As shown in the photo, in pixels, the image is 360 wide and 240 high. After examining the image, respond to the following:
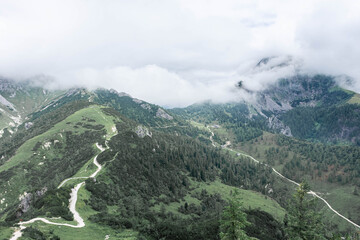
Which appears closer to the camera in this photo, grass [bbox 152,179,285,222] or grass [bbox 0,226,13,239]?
grass [bbox 0,226,13,239]

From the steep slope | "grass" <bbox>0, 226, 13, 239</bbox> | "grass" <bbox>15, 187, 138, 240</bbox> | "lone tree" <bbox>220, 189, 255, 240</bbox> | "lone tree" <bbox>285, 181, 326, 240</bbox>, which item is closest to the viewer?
"lone tree" <bbox>220, 189, 255, 240</bbox>

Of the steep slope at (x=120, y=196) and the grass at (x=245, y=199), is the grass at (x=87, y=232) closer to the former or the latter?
the steep slope at (x=120, y=196)

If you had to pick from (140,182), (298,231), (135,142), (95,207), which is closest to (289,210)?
(298,231)

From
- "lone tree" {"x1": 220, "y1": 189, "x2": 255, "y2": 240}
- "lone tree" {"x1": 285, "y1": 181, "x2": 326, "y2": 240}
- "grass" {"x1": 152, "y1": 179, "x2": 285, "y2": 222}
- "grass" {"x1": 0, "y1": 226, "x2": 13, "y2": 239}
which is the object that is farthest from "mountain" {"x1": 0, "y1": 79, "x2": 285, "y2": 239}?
"lone tree" {"x1": 285, "y1": 181, "x2": 326, "y2": 240}

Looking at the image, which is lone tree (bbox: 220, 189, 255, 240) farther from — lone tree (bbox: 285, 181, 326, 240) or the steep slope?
the steep slope

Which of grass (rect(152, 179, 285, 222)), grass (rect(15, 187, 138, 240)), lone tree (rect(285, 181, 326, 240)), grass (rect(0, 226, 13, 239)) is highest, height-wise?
lone tree (rect(285, 181, 326, 240))

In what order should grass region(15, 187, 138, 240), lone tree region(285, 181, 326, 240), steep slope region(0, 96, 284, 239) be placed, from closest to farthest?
1. lone tree region(285, 181, 326, 240)
2. grass region(15, 187, 138, 240)
3. steep slope region(0, 96, 284, 239)

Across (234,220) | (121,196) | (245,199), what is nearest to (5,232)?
(234,220)

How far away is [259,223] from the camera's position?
11731cm

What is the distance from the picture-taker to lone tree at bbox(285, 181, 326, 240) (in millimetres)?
38312

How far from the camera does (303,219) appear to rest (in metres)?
39.3

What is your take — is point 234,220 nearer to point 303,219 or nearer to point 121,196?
point 303,219

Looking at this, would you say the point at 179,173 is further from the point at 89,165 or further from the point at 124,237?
the point at 124,237

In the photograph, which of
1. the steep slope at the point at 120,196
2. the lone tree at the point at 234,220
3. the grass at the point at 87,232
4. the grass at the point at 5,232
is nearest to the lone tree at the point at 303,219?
the lone tree at the point at 234,220
